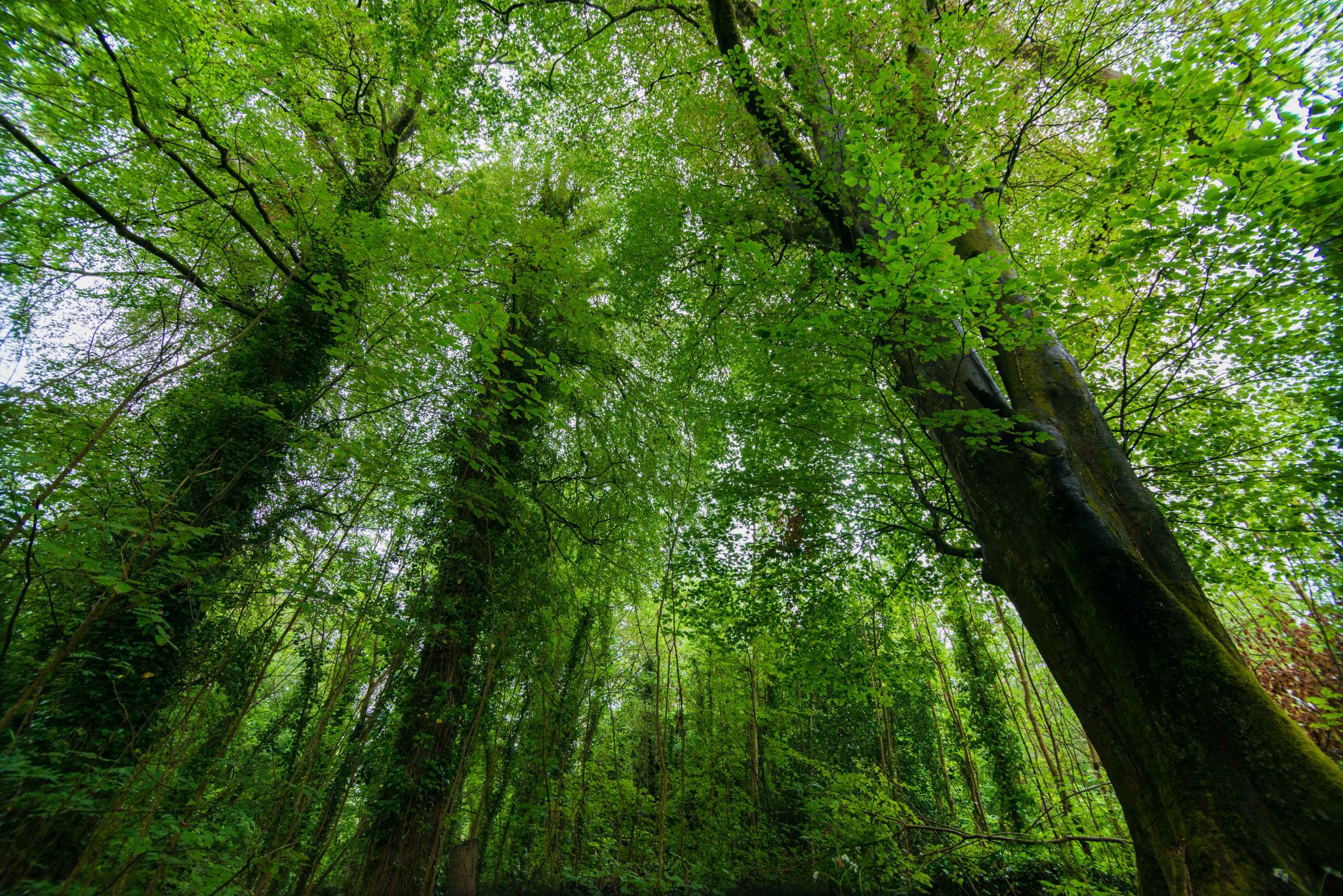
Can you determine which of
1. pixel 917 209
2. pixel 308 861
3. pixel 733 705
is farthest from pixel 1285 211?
pixel 733 705

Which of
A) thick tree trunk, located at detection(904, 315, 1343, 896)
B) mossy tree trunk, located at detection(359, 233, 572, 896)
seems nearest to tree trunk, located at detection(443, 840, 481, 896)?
mossy tree trunk, located at detection(359, 233, 572, 896)

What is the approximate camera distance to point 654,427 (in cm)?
669

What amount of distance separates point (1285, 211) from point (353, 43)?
823 centimetres

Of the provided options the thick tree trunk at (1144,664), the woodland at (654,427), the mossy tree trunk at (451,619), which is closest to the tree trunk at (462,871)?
the woodland at (654,427)

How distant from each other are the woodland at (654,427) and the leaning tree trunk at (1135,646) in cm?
2

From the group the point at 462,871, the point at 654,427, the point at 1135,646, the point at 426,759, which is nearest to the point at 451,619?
the point at 426,759

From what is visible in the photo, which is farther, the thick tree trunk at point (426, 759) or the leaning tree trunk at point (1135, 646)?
the thick tree trunk at point (426, 759)

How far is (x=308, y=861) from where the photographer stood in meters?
2.45

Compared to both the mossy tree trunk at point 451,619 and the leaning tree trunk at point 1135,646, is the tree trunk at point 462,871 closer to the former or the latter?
the mossy tree trunk at point 451,619

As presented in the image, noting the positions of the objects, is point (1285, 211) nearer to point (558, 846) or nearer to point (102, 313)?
point (558, 846)

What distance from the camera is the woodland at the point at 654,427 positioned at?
209 cm

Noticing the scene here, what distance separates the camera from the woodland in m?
2.09

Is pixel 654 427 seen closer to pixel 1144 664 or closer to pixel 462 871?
pixel 462 871

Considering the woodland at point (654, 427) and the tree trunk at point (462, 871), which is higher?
the woodland at point (654, 427)
